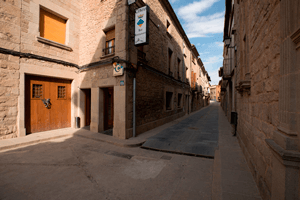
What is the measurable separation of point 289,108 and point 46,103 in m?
8.60

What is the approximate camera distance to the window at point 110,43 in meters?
6.89

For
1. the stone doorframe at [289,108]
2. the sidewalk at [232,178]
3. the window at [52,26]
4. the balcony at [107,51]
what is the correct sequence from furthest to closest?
1. the balcony at [107,51]
2. the window at [52,26]
3. the sidewalk at [232,178]
4. the stone doorframe at [289,108]

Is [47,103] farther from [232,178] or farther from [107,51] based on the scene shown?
[232,178]

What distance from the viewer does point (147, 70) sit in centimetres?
777

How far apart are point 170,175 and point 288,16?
3.43 m

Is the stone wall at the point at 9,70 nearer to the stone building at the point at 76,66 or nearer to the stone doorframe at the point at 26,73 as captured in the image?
the stone building at the point at 76,66

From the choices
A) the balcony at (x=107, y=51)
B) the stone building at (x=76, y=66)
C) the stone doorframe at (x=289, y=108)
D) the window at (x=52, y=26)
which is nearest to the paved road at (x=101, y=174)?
the stone doorframe at (x=289, y=108)

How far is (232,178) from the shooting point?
116 inches

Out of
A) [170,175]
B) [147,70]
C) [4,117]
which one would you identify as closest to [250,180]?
[170,175]

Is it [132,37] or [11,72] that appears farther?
[132,37]

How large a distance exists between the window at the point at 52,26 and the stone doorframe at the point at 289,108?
347 inches

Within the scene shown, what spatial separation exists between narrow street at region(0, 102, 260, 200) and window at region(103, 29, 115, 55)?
4.65 metres

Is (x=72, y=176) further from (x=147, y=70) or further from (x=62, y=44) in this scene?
(x=62, y=44)

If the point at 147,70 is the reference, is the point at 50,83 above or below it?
below
